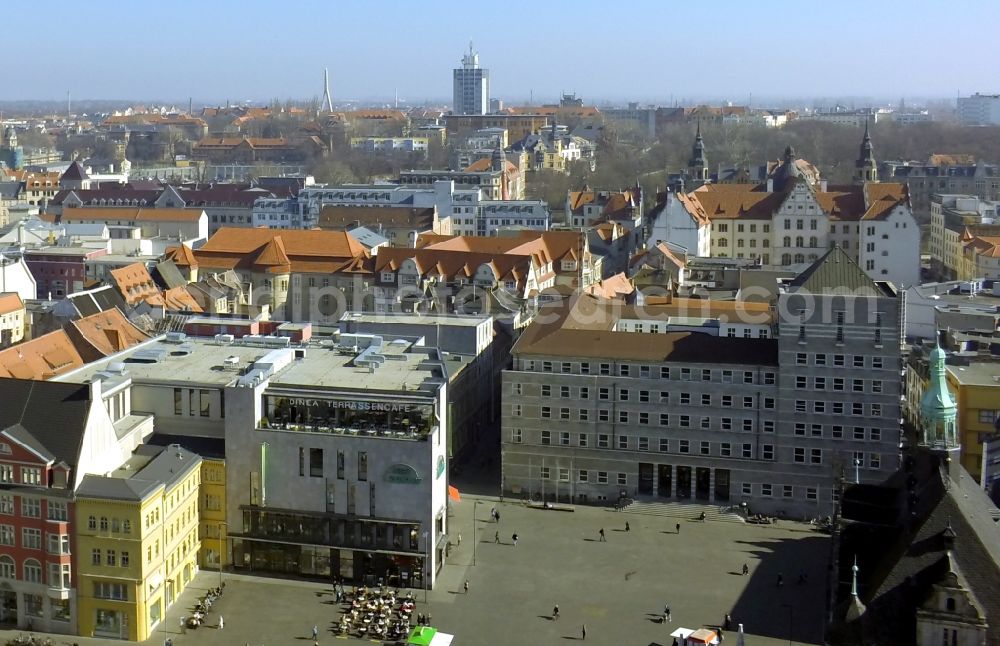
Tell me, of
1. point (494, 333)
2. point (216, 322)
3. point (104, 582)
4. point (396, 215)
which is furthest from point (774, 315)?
point (396, 215)

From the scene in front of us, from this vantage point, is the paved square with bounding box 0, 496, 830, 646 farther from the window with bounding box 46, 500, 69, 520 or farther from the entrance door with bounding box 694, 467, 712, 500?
the window with bounding box 46, 500, 69, 520

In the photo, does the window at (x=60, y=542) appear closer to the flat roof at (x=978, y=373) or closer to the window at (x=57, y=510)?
the window at (x=57, y=510)

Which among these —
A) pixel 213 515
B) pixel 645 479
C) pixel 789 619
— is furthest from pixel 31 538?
pixel 789 619

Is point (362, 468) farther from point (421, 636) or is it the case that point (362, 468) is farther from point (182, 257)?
point (182, 257)

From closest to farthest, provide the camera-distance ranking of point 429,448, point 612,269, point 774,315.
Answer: point 429,448 → point 774,315 → point 612,269

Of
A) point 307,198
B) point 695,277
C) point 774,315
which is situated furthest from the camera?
point 307,198

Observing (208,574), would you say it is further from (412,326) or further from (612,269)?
(612,269)
